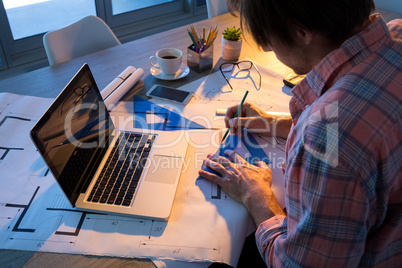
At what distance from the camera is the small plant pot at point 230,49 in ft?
4.53

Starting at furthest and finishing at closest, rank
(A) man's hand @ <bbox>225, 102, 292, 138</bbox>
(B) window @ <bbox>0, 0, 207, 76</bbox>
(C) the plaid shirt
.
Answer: (B) window @ <bbox>0, 0, 207, 76</bbox> < (A) man's hand @ <bbox>225, 102, 292, 138</bbox> < (C) the plaid shirt

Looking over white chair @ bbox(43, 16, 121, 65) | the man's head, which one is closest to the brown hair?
the man's head

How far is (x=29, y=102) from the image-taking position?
3.72ft

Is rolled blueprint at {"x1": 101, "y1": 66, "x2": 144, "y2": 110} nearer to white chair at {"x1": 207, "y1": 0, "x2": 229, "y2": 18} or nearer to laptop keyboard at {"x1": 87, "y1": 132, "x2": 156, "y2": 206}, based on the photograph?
laptop keyboard at {"x1": 87, "y1": 132, "x2": 156, "y2": 206}

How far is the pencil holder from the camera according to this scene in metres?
1.31

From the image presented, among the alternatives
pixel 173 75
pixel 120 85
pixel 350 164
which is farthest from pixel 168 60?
pixel 350 164

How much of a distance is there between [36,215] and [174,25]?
2.63 metres

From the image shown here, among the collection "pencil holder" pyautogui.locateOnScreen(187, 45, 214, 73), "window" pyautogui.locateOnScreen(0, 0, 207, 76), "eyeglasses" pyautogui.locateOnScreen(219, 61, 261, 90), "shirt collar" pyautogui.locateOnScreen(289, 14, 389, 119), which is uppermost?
"shirt collar" pyautogui.locateOnScreen(289, 14, 389, 119)

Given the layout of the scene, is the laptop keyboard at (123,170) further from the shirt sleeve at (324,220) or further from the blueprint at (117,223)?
the shirt sleeve at (324,220)

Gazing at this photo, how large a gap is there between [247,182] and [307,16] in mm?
428

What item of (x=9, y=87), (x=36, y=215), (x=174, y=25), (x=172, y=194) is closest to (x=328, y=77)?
(x=172, y=194)

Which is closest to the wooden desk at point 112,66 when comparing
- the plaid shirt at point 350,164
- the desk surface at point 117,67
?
the desk surface at point 117,67

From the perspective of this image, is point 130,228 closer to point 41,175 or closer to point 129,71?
point 41,175

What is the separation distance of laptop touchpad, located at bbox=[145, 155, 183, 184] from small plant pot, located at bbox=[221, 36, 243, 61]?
67 centimetres
